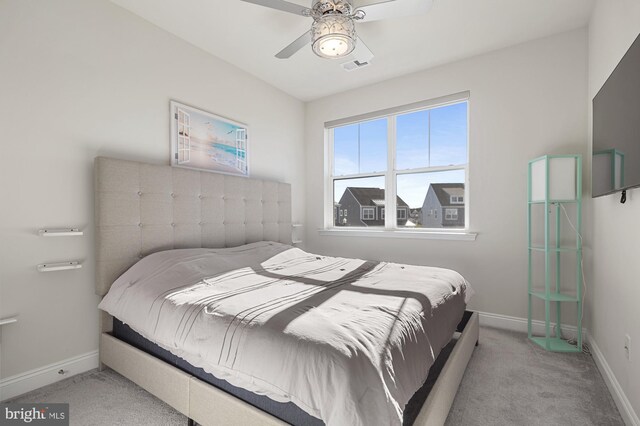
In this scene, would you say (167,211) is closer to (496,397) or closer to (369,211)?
(369,211)

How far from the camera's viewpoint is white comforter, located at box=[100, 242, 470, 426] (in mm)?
989

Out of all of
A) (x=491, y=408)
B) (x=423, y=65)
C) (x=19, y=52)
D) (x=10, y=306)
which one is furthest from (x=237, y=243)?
(x=423, y=65)

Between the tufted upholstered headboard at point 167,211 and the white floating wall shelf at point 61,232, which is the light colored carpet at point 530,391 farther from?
the white floating wall shelf at point 61,232

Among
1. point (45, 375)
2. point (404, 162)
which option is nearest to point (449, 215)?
point (404, 162)

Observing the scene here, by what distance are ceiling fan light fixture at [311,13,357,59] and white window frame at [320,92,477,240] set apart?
1638 millimetres

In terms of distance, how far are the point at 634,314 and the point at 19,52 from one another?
12.1 ft

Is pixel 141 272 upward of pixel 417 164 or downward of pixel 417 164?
downward

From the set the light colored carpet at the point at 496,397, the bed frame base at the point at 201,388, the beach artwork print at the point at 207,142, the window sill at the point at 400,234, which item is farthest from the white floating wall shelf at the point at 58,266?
the window sill at the point at 400,234

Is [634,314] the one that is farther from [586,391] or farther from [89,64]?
[89,64]

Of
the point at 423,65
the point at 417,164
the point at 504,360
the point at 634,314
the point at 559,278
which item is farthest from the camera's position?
the point at 417,164

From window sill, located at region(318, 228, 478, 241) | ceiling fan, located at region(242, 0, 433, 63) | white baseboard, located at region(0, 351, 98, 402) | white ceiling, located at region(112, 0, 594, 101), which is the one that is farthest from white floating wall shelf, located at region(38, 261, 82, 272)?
window sill, located at region(318, 228, 478, 241)

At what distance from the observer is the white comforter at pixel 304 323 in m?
0.99

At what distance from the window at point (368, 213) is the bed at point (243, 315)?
3.77 feet

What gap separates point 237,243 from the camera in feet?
9.71
